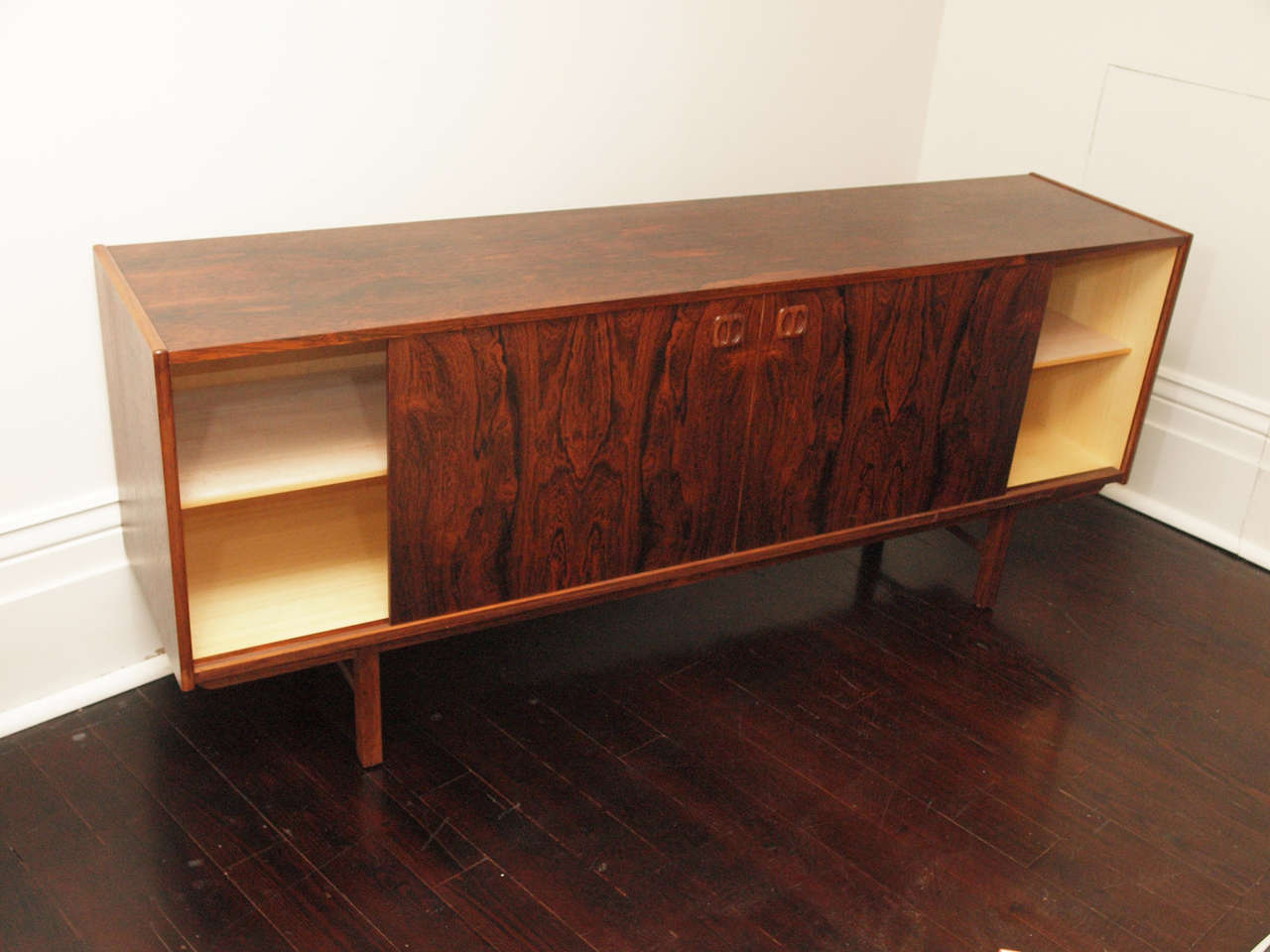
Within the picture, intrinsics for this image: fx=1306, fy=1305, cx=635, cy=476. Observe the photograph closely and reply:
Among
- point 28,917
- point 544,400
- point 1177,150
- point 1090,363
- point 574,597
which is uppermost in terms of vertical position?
point 1177,150

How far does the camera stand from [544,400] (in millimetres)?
2182

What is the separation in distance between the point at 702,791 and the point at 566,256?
3.37 ft

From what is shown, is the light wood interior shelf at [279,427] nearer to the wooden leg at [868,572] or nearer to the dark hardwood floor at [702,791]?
the dark hardwood floor at [702,791]

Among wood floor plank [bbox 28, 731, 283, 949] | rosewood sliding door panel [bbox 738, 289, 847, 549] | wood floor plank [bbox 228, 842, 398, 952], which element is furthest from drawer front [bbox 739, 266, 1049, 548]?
wood floor plank [bbox 28, 731, 283, 949]

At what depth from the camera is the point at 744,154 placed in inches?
130

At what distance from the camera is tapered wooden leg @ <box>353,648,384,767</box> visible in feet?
7.67

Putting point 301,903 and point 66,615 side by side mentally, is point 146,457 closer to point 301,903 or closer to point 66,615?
point 66,615

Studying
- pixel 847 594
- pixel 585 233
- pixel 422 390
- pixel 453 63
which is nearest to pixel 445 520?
pixel 422 390

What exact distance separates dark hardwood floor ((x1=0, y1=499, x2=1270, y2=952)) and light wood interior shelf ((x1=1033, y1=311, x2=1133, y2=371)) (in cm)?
63

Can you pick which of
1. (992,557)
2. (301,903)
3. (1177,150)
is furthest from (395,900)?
(1177,150)

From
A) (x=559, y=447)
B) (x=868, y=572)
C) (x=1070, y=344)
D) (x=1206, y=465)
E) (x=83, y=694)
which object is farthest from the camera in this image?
(x=1206, y=465)

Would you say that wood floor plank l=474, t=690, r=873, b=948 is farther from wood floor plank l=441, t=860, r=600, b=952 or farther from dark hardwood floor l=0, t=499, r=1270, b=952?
wood floor plank l=441, t=860, r=600, b=952

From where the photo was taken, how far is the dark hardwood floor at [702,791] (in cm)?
218

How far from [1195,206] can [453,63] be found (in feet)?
6.33
